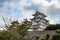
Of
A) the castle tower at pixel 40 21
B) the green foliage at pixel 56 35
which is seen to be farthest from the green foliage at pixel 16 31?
the castle tower at pixel 40 21

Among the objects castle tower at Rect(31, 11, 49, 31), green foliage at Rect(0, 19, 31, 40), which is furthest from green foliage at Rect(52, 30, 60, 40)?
castle tower at Rect(31, 11, 49, 31)

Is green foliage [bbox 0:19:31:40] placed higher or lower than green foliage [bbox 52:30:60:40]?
higher

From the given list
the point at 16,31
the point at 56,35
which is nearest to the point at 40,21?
the point at 56,35

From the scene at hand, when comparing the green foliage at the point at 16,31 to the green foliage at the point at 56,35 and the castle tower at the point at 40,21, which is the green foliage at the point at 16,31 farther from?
the castle tower at the point at 40,21

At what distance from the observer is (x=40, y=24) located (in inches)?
1999

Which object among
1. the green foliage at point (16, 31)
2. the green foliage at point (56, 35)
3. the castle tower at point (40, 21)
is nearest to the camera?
the green foliage at point (16, 31)

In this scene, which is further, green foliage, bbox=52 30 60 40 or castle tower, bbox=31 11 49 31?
castle tower, bbox=31 11 49 31

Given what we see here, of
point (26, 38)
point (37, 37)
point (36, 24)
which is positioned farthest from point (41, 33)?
point (36, 24)

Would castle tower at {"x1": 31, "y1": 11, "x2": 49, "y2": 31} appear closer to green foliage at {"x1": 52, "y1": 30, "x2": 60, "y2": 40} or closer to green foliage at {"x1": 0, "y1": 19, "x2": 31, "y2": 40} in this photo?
green foliage at {"x1": 52, "y1": 30, "x2": 60, "y2": 40}

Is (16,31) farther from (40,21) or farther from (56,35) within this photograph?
(40,21)

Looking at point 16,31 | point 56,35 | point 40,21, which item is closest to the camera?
point 16,31

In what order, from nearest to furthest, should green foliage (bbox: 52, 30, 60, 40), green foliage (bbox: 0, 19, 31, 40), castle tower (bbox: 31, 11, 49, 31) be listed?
green foliage (bbox: 0, 19, 31, 40), green foliage (bbox: 52, 30, 60, 40), castle tower (bbox: 31, 11, 49, 31)

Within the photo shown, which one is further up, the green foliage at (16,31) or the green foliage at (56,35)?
the green foliage at (16,31)

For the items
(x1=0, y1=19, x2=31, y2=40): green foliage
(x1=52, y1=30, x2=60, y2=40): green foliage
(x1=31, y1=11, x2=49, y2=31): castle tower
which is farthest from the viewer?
(x1=31, y1=11, x2=49, y2=31): castle tower
